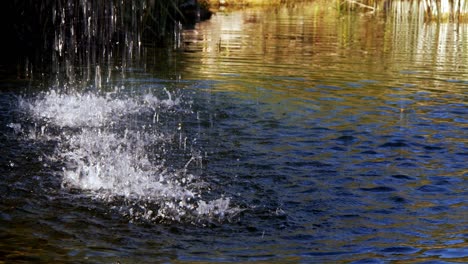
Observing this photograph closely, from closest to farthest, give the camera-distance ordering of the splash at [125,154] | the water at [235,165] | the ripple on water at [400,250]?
the ripple on water at [400,250] < the water at [235,165] < the splash at [125,154]

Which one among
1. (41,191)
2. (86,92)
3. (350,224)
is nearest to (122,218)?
(41,191)

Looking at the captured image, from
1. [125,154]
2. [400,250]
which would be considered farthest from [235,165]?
[400,250]

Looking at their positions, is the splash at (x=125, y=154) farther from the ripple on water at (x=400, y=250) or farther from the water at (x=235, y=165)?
the ripple on water at (x=400, y=250)

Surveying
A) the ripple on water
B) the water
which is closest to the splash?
the water

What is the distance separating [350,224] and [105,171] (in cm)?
348

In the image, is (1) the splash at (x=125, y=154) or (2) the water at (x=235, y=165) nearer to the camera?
(2) the water at (x=235, y=165)

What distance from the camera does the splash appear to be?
827 centimetres

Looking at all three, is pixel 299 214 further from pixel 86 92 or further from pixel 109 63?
pixel 109 63

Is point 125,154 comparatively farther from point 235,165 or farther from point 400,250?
point 400,250

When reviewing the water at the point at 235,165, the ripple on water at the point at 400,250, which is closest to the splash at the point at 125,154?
the water at the point at 235,165

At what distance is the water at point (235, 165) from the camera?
7.29 meters

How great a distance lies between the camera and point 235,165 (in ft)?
33.3

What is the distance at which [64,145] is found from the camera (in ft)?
36.3

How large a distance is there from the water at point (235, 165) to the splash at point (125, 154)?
1.3 inches
